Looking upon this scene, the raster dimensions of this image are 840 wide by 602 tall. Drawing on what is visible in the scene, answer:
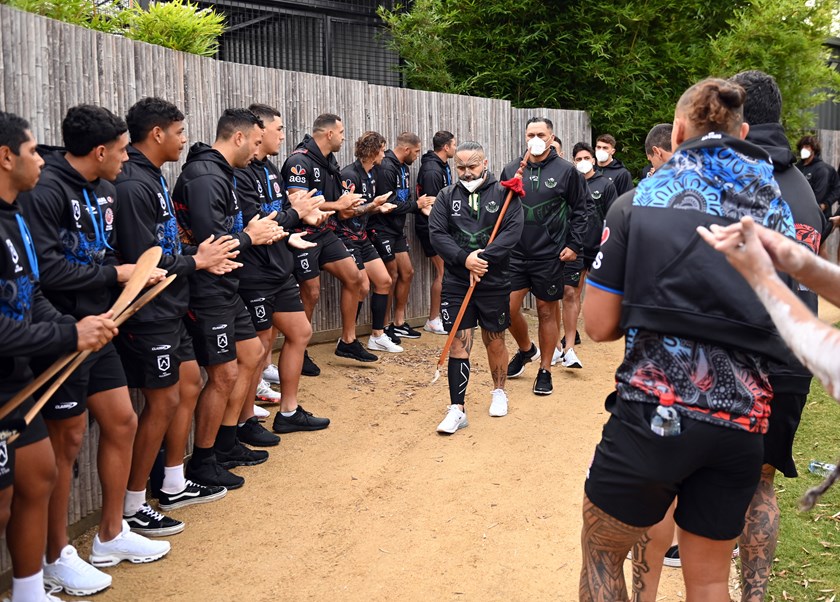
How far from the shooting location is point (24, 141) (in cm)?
352

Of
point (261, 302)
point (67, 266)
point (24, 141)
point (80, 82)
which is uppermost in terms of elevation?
point (80, 82)

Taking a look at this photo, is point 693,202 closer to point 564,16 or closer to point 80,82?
point 80,82

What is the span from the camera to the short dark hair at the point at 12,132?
3.47 metres

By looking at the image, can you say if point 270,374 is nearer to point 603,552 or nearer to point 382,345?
point 382,345

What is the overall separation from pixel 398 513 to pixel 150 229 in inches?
87.8

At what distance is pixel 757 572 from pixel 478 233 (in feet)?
12.5

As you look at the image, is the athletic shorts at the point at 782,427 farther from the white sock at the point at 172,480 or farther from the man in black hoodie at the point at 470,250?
the white sock at the point at 172,480

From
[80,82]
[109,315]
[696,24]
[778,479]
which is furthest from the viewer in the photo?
[696,24]

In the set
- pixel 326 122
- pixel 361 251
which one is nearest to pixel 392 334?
pixel 361 251

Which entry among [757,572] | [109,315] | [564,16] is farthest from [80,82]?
[564,16]

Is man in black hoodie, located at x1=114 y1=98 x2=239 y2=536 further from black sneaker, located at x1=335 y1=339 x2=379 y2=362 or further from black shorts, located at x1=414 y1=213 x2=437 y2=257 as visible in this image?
black shorts, located at x1=414 y1=213 x2=437 y2=257

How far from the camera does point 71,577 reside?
4.20m

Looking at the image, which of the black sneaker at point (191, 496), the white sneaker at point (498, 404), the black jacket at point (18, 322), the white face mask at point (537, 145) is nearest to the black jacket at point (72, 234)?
the black jacket at point (18, 322)

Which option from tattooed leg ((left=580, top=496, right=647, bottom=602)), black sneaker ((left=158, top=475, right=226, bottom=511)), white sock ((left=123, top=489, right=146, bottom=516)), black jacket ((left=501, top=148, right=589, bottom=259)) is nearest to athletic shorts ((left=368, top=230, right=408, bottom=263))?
black jacket ((left=501, top=148, right=589, bottom=259))
